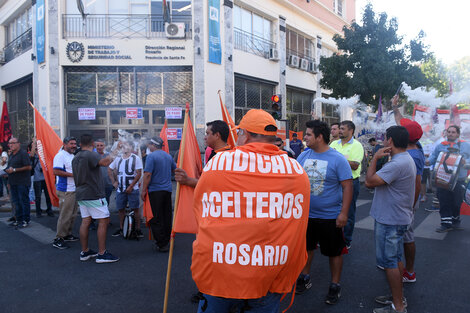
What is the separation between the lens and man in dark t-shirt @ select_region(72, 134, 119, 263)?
5422 millimetres

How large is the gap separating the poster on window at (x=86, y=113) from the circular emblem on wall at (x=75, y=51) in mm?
1843

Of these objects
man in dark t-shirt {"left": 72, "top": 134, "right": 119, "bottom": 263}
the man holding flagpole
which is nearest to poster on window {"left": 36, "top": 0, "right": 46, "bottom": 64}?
the man holding flagpole

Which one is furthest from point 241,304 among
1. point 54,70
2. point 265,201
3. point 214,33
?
point 54,70

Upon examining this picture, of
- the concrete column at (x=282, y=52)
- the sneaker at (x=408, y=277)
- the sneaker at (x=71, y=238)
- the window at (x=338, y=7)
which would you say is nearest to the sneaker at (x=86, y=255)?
the sneaker at (x=71, y=238)

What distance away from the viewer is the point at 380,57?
16719 millimetres

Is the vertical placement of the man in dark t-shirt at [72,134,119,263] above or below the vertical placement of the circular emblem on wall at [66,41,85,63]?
below

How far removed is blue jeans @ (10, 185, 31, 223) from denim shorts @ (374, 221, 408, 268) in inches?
274

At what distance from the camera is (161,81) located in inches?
583

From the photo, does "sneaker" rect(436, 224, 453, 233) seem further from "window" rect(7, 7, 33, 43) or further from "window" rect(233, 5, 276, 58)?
"window" rect(7, 7, 33, 43)

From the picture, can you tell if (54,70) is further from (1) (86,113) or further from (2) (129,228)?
(2) (129,228)

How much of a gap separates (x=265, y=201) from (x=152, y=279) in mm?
3187

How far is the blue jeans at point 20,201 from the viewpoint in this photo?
303 inches

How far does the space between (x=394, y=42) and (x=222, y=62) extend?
8000 mm

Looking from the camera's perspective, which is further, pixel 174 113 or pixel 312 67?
pixel 312 67
